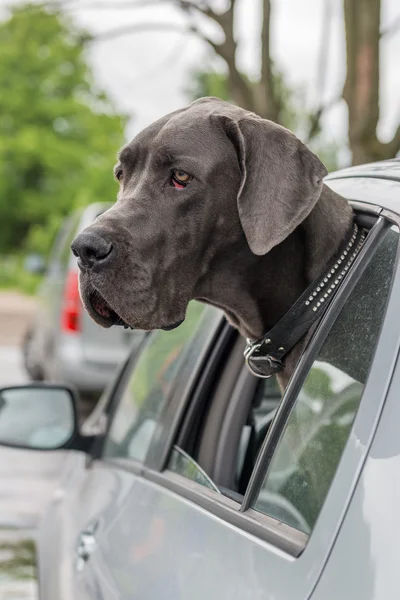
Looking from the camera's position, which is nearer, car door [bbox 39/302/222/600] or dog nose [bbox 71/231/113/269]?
dog nose [bbox 71/231/113/269]

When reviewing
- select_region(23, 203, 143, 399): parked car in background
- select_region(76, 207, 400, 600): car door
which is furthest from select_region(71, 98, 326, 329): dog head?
select_region(23, 203, 143, 399): parked car in background

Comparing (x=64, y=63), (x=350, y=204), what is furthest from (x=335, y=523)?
(x=64, y=63)

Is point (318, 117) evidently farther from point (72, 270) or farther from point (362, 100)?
point (72, 270)

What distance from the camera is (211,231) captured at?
2.59 meters

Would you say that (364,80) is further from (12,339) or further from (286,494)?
(12,339)

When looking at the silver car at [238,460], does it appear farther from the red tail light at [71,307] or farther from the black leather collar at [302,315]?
the red tail light at [71,307]

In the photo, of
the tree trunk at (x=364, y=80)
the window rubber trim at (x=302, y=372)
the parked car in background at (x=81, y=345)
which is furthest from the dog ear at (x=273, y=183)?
the parked car in background at (x=81, y=345)

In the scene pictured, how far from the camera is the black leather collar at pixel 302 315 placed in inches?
88.7

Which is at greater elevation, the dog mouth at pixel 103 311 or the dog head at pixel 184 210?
the dog head at pixel 184 210

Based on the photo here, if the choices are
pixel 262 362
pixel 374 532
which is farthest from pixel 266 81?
pixel 374 532

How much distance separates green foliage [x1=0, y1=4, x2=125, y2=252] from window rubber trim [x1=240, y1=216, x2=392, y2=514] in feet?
143

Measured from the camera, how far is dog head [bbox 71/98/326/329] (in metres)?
2.44

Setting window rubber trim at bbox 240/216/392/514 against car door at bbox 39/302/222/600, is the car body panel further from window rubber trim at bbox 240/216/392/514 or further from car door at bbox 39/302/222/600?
car door at bbox 39/302/222/600

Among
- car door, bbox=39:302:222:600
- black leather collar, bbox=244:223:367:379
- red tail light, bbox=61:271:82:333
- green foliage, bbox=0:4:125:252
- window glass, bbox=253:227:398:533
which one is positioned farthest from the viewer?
green foliage, bbox=0:4:125:252
